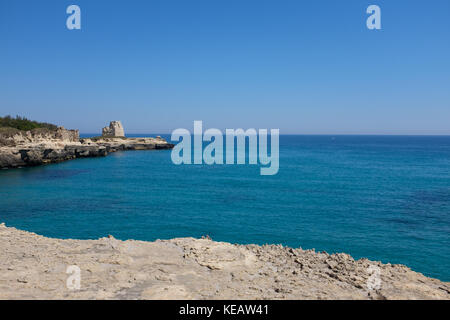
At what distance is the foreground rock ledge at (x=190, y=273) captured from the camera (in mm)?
8969

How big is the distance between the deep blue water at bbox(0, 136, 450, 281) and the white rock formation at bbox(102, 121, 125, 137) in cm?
8058

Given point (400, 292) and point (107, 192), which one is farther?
point (107, 192)

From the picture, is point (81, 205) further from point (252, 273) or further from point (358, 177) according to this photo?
point (358, 177)

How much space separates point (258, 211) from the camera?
1146 inches

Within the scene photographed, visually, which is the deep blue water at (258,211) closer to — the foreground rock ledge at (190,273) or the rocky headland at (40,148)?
the foreground rock ledge at (190,273)

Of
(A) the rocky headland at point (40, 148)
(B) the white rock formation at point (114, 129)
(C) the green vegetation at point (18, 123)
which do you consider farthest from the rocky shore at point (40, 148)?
(B) the white rock formation at point (114, 129)

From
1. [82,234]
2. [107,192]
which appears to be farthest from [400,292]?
[107,192]

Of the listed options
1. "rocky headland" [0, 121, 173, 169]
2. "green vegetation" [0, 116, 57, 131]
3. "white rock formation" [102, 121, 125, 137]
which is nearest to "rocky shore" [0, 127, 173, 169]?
"rocky headland" [0, 121, 173, 169]

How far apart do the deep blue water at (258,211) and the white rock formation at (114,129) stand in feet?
264

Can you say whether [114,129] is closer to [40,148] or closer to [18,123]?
[18,123]

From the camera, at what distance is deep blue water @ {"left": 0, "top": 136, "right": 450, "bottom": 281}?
70.2 ft
